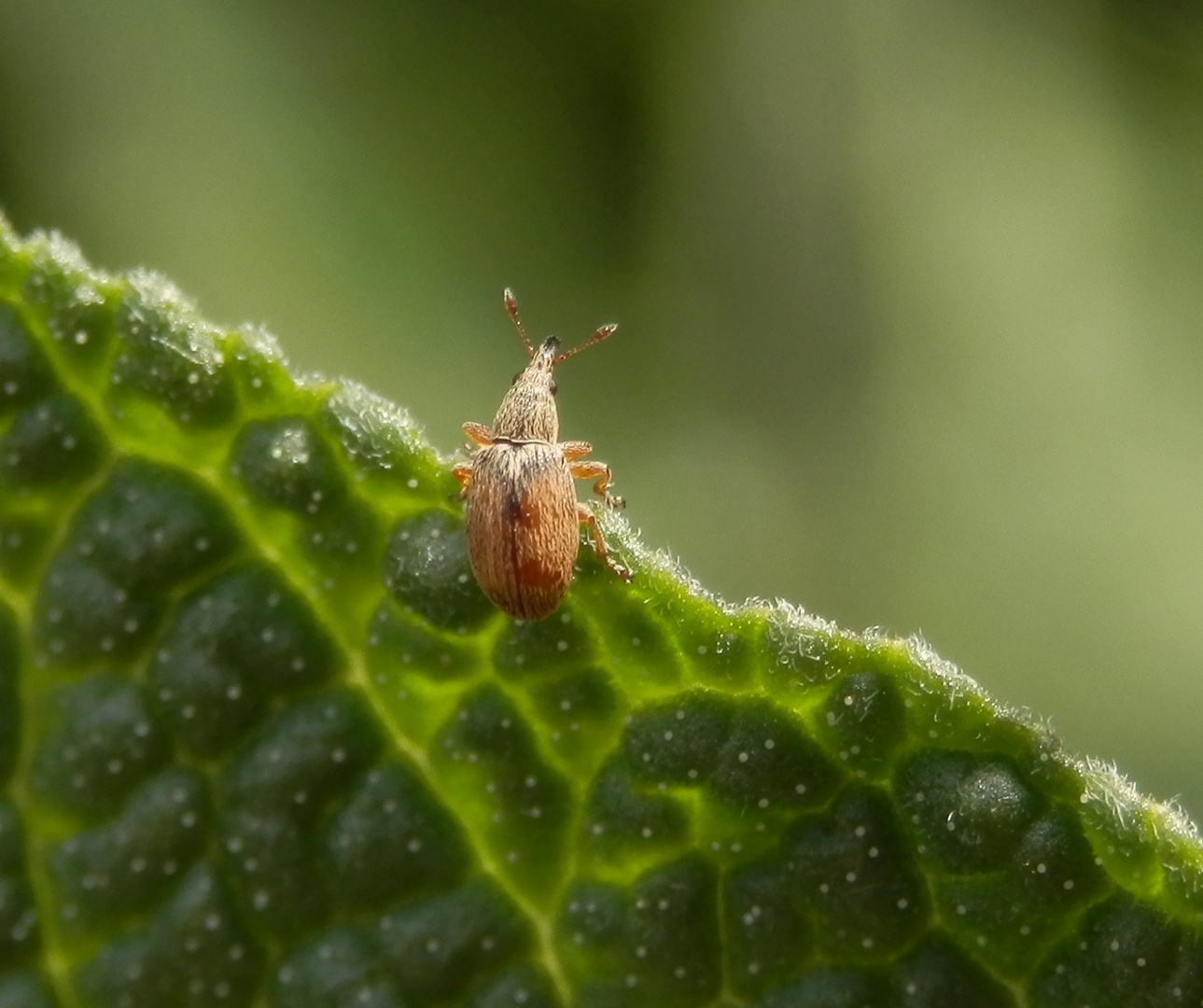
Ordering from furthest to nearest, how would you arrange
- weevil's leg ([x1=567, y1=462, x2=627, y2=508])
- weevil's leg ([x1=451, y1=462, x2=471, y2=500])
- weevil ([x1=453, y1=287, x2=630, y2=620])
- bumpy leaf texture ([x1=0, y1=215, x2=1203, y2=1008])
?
weevil's leg ([x1=567, y1=462, x2=627, y2=508]), weevil's leg ([x1=451, y1=462, x2=471, y2=500]), weevil ([x1=453, y1=287, x2=630, y2=620]), bumpy leaf texture ([x1=0, y1=215, x2=1203, y2=1008])

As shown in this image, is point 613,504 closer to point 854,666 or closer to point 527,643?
point 527,643

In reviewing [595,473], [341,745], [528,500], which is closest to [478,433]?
[595,473]

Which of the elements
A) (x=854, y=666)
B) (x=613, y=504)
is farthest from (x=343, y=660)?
(x=613, y=504)

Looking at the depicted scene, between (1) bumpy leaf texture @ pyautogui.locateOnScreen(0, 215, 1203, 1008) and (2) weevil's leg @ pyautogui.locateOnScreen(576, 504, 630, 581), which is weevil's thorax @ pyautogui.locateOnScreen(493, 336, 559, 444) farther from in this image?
(1) bumpy leaf texture @ pyautogui.locateOnScreen(0, 215, 1203, 1008)

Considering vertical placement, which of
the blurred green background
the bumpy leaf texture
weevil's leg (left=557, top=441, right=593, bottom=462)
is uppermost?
the blurred green background

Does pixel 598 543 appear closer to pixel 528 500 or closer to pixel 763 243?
pixel 528 500

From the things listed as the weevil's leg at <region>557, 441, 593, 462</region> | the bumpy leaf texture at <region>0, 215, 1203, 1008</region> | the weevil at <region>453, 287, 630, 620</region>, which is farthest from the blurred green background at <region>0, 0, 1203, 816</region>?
the bumpy leaf texture at <region>0, 215, 1203, 1008</region>
